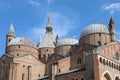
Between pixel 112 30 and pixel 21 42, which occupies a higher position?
pixel 112 30

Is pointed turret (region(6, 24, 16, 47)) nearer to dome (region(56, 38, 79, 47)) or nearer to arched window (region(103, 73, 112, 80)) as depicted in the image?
dome (region(56, 38, 79, 47))

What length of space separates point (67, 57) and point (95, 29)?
6.55m

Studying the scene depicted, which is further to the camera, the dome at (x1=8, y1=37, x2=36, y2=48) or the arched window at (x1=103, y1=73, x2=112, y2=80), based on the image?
the dome at (x1=8, y1=37, x2=36, y2=48)

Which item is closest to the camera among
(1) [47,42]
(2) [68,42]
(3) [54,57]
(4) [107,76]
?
(4) [107,76]

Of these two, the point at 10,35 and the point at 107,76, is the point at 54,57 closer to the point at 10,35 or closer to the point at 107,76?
the point at 10,35

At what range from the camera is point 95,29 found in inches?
1890

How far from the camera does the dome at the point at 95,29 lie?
47.9 m

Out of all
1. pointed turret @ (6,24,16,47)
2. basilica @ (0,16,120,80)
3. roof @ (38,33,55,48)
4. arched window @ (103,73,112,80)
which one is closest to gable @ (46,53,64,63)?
basilica @ (0,16,120,80)

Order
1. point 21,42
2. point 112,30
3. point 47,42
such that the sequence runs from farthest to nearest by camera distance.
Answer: point 47,42, point 21,42, point 112,30

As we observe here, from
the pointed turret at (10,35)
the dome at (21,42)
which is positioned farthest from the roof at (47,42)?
the pointed turret at (10,35)

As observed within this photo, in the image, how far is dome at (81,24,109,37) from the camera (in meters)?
47.9

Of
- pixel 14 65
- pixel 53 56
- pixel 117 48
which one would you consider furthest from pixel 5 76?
pixel 117 48

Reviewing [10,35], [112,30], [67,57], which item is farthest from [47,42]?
[112,30]

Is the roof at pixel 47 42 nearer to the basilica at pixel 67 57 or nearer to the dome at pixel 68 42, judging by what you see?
the basilica at pixel 67 57
